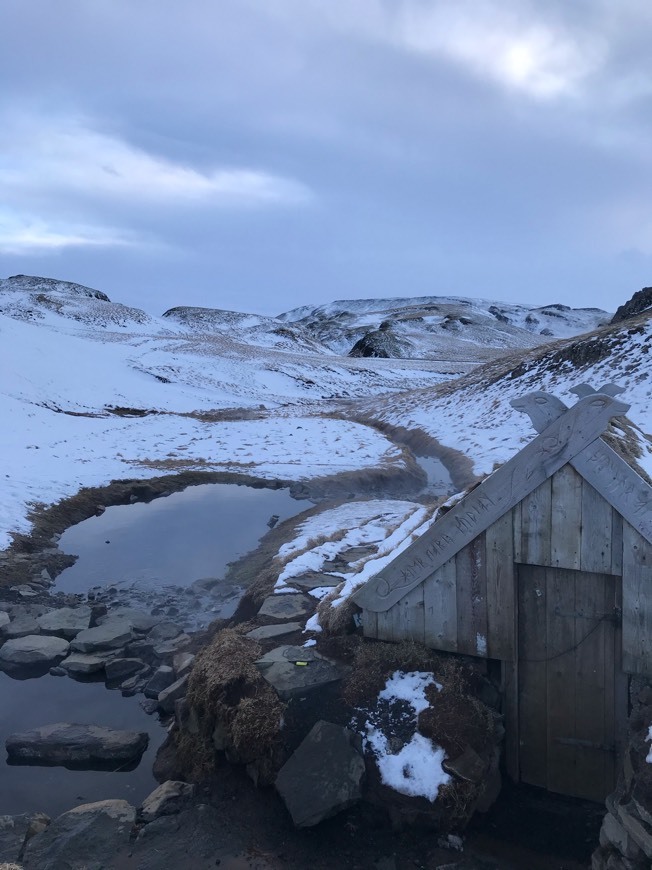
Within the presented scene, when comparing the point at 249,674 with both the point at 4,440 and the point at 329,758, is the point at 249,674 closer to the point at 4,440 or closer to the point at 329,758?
the point at 329,758

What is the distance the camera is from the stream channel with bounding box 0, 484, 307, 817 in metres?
8.16

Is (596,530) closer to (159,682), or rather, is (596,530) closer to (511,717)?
(511,717)

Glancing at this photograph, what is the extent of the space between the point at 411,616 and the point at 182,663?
4216mm

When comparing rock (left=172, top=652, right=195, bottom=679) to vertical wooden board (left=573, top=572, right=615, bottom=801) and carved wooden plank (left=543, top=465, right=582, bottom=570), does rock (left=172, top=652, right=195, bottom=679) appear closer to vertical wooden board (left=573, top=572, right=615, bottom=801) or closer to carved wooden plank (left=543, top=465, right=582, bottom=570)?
vertical wooden board (left=573, top=572, right=615, bottom=801)

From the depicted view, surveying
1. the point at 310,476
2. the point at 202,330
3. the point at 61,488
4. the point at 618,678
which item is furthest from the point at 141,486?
the point at 202,330

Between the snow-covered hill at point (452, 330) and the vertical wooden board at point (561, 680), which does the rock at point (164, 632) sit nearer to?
the vertical wooden board at point (561, 680)

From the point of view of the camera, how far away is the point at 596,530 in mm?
6996

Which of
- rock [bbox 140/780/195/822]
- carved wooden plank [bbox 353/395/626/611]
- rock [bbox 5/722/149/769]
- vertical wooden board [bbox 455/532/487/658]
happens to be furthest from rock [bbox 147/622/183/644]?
vertical wooden board [bbox 455/532/487/658]

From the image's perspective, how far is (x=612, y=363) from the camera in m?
26.9

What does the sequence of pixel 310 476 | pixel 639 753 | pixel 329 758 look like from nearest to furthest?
pixel 639 753 → pixel 329 758 → pixel 310 476

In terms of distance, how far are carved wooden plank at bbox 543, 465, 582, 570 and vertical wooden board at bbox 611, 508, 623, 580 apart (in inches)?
13.2

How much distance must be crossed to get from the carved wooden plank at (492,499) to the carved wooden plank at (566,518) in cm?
17

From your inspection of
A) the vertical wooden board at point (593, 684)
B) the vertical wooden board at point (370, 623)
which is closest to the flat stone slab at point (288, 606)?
the vertical wooden board at point (370, 623)

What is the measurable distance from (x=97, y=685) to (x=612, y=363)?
23.8m
